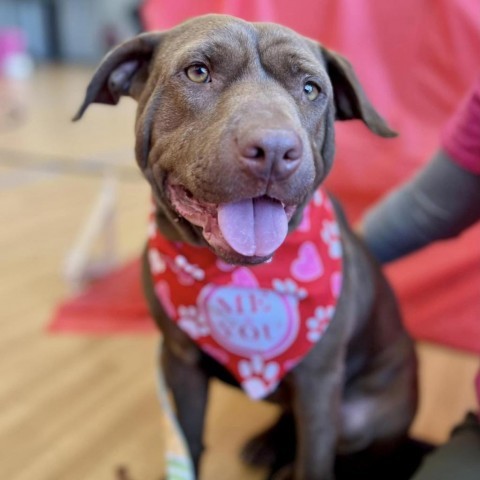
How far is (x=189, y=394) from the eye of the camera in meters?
1.35

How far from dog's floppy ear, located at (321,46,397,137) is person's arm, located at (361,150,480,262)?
0.79 feet

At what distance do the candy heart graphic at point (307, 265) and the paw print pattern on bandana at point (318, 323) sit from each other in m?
0.06

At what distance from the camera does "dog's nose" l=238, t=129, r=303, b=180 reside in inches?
34.6

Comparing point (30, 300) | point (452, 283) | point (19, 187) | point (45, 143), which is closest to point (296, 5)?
point (452, 283)

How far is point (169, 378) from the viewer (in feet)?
4.47

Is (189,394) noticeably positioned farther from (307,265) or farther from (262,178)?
(262,178)

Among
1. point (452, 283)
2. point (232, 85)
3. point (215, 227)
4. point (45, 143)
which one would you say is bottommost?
point (45, 143)

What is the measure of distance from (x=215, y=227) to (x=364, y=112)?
0.38 metres

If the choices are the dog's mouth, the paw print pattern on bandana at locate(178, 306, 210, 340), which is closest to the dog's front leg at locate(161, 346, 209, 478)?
the paw print pattern on bandana at locate(178, 306, 210, 340)

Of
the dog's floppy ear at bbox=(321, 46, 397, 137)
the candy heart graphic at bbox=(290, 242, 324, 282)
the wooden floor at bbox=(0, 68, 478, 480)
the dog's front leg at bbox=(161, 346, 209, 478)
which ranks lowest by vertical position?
the wooden floor at bbox=(0, 68, 478, 480)

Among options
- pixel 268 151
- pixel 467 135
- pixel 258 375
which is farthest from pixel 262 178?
pixel 467 135

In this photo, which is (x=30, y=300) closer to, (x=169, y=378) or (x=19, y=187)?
(x=169, y=378)

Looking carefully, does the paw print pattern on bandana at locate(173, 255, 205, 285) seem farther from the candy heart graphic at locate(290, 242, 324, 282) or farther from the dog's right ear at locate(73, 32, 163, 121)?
the dog's right ear at locate(73, 32, 163, 121)

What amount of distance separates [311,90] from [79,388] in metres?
1.05
